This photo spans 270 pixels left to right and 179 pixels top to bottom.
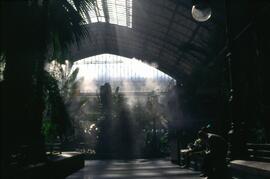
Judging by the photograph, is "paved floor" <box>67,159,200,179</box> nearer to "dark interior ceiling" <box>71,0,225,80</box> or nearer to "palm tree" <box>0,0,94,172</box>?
"palm tree" <box>0,0,94,172</box>

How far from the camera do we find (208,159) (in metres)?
6.18

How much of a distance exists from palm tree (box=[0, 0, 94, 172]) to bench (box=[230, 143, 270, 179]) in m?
3.77

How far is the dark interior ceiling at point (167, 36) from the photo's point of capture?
26328 millimetres

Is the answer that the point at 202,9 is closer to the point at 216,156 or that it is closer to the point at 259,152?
the point at 216,156

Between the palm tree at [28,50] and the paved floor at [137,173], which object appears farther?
the paved floor at [137,173]

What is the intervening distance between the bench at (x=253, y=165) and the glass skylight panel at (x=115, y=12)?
82.7 ft

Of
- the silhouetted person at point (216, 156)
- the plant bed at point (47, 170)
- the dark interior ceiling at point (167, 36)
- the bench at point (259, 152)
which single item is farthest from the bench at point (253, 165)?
the dark interior ceiling at point (167, 36)

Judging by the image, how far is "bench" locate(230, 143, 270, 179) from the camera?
18.6 ft

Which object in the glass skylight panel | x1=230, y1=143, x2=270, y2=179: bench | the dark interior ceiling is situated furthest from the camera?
the glass skylight panel

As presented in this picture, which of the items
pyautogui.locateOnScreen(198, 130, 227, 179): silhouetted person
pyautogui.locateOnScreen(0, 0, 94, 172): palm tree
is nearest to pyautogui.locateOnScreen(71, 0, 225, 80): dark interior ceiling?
pyautogui.locateOnScreen(0, 0, 94, 172): palm tree

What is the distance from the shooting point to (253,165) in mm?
6457

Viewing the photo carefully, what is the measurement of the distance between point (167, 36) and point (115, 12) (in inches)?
220

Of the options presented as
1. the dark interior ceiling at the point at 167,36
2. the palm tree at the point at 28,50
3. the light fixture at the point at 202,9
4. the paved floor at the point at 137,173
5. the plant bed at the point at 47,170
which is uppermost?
the dark interior ceiling at the point at 167,36

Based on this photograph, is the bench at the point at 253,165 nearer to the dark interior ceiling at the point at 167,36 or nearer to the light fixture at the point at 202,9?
the light fixture at the point at 202,9
